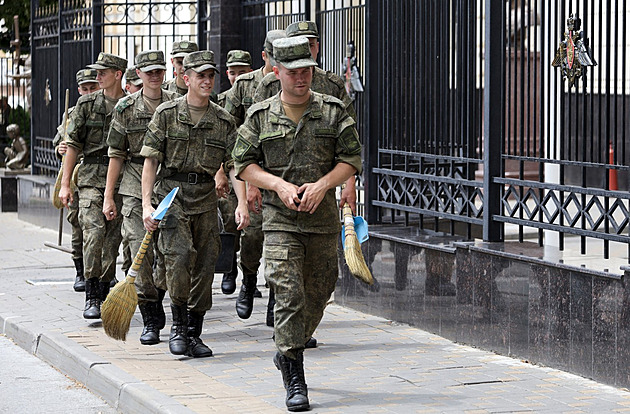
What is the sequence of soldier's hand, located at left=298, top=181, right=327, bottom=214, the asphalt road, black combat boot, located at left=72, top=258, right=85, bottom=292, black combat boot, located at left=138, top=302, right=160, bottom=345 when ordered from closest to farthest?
soldier's hand, located at left=298, top=181, right=327, bottom=214 < the asphalt road < black combat boot, located at left=138, top=302, right=160, bottom=345 < black combat boot, located at left=72, top=258, right=85, bottom=292

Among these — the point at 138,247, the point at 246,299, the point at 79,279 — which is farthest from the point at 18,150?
the point at 138,247

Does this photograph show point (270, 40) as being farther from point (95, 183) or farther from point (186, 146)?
point (95, 183)

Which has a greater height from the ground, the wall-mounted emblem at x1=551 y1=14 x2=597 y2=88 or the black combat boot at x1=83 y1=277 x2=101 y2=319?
the wall-mounted emblem at x1=551 y1=14 x2=597 y2=88

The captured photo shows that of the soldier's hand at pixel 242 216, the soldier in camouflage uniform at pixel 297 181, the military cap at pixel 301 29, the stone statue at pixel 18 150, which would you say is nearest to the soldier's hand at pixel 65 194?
the soldier's hand at pixel 242 216

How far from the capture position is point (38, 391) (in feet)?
25.8

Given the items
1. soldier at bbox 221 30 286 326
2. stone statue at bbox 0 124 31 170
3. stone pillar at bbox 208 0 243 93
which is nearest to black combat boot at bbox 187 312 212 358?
soldier at bbox 221 30 286 326

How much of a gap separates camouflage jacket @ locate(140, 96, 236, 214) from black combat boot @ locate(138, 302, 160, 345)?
3.01ft

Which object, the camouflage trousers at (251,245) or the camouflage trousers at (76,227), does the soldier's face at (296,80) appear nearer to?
the camouflage trousers at (251,245)

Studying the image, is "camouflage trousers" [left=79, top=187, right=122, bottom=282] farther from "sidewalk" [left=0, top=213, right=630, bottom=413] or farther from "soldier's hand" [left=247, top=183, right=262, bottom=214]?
"soldier's hand" [left=247, top=183, right=262, bottom=214]

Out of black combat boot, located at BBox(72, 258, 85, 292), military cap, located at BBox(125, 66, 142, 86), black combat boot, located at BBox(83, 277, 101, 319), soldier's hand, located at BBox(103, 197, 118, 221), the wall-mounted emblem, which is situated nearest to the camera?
the wall-mounted emblem

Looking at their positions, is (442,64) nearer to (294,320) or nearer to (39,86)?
(294,320)

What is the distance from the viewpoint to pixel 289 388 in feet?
21.8

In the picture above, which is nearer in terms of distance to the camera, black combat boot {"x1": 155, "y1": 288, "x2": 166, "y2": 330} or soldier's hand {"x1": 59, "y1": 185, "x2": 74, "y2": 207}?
black combat boot {"x1": 155, "y1": 288, "x2": 166, "y2": 330}

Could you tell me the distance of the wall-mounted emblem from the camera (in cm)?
769
